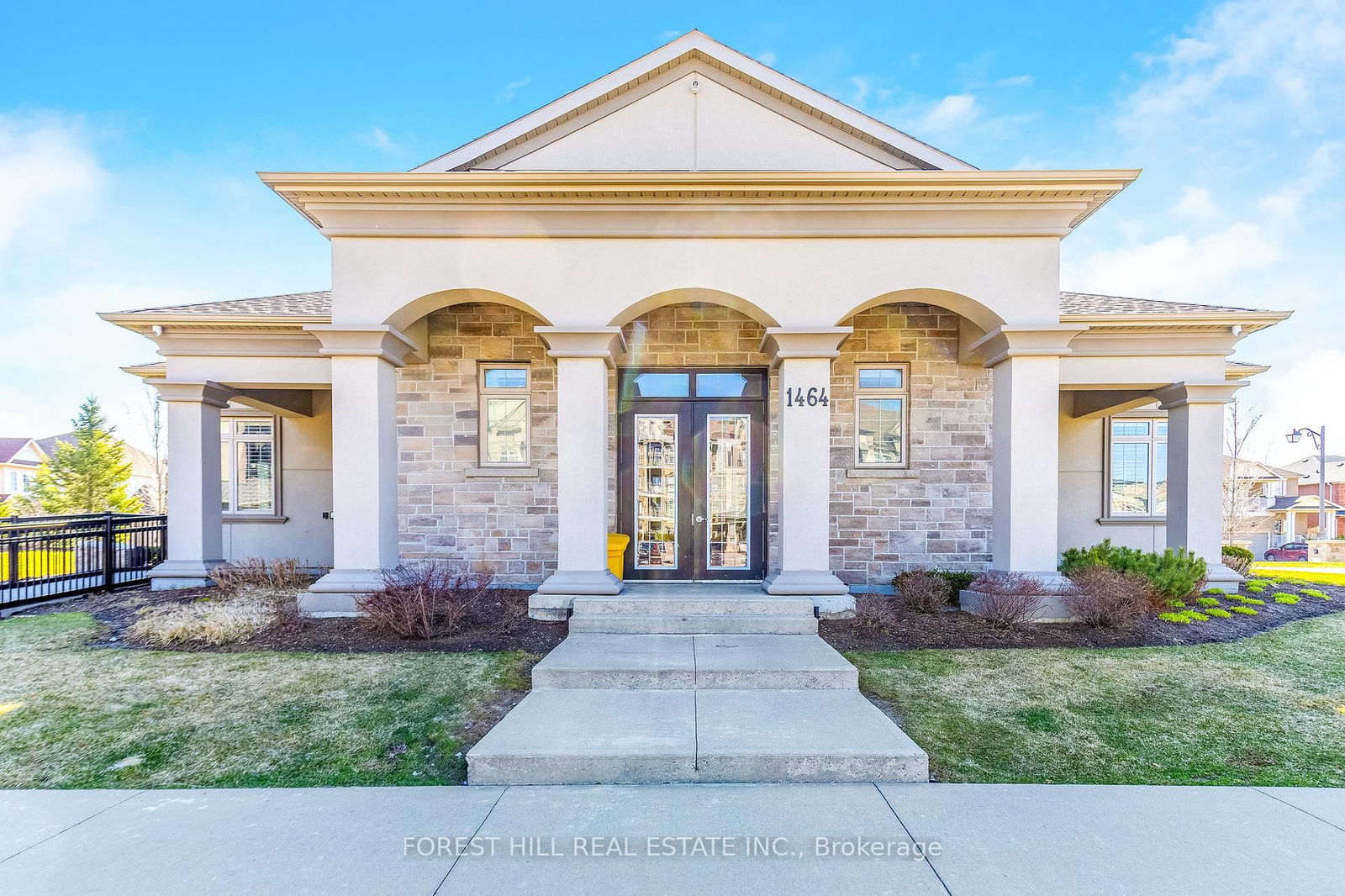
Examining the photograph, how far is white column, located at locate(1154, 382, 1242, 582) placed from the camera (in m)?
8.94

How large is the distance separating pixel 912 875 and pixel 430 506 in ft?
26.6

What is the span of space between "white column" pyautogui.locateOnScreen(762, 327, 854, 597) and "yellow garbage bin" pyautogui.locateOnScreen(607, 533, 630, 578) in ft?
A: 7.12

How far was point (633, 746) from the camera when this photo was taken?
4.08 metres

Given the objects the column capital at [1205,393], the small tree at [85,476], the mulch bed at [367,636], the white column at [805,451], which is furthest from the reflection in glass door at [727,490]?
the small tree at [85,476]

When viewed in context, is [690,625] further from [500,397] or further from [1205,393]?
[1205,393]

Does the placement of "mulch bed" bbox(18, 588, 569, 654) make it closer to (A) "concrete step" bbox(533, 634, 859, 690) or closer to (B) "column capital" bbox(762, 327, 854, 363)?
(A) "concrete step" bbox(533, 634, 859, 690)

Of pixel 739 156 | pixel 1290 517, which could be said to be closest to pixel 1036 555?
pixel 739 156

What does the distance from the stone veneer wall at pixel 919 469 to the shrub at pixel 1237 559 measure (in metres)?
5.59

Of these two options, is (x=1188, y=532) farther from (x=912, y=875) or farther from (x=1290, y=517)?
(x=1290, y=517)

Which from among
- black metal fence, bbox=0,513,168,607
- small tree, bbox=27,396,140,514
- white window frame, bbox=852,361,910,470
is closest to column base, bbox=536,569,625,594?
white window frame, bbox=852,361,910,470

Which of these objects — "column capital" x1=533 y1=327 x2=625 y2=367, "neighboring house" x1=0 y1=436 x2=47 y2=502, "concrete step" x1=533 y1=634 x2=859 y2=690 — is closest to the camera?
"concrete step" x1=533 y1=634 x2=859 y2=690

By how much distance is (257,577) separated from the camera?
905 centimetres

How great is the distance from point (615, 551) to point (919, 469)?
4806 millimetres

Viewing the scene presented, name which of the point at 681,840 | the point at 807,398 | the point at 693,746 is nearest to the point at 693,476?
the point at 807,398
